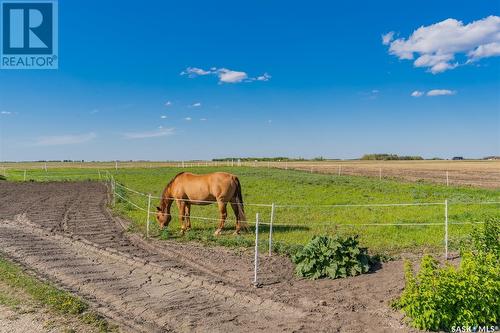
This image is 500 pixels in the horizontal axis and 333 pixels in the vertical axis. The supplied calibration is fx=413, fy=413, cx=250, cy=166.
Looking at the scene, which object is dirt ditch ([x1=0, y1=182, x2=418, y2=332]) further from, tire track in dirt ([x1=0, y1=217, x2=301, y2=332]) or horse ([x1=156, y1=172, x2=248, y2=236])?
horse ([x1=156, y1=172, x2=248, y2=236])

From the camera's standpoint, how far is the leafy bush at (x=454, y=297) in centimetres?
559

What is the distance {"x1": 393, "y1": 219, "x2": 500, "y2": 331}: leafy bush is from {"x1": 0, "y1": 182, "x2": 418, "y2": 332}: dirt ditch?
42cm

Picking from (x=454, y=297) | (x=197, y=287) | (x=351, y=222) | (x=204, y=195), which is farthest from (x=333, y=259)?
(x=204, y=195)

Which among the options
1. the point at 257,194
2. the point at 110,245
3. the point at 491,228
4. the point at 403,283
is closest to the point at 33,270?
the point at 110,245

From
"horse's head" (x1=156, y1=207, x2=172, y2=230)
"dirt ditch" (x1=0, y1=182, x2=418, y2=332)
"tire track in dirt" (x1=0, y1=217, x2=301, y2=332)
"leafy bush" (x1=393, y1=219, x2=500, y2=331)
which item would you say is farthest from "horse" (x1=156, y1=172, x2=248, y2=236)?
"leafy bush" (x1=393, y1=219, x2=500, y2=331)

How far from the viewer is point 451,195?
77.4ft

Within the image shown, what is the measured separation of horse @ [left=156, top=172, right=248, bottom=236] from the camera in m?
13.1

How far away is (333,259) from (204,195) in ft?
20.1

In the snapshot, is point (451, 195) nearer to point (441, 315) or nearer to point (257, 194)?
point (257, 194)

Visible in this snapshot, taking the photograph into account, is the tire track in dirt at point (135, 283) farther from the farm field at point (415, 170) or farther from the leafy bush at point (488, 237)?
the farm field at point (415, 170)

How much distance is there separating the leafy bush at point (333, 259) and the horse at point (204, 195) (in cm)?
A: 445

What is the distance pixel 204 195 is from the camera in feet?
44.7

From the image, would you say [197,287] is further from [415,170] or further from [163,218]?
[415,170]

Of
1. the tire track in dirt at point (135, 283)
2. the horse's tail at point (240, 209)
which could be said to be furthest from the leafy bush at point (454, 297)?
the horse's tail at point (240, 209)
